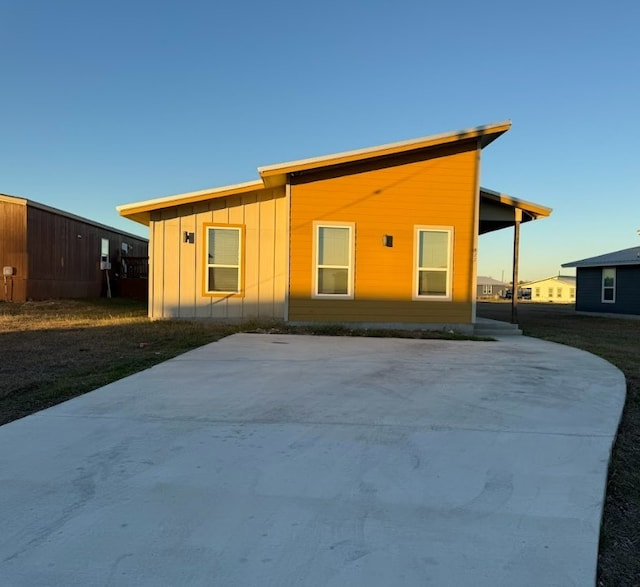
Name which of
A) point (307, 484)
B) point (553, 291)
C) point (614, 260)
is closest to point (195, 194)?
point (307, 484)

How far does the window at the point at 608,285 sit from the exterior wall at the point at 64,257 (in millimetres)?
21552

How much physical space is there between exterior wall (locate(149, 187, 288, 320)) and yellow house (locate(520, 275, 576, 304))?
54323 mm

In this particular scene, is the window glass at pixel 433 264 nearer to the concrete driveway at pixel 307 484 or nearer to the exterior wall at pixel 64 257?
the concrete driveway at pixel 307 484

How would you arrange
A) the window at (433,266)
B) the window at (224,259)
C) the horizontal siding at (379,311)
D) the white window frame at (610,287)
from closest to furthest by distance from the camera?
the horizontal siding at (379,311)
the window at (433,266)
the window at (224,259)
the white window frame at (610,287)

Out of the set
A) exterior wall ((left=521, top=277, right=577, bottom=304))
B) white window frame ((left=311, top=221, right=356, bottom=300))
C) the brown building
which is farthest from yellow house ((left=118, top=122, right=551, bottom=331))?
exterior wall ((left=521, top=277, right=577, bottom=304))

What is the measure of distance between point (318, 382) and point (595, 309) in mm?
20110

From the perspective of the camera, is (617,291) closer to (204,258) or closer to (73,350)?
(204,258)

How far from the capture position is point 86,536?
2.36 metres

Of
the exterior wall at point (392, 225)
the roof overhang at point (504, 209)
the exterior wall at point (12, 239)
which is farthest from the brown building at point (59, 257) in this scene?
the roof overhang at point (504, 209)

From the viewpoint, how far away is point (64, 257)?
18.9 m

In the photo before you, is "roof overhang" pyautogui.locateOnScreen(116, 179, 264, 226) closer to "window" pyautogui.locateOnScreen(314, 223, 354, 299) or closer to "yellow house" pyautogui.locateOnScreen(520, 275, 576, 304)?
"window" pyautogui.locateOnScreen(314, 223, 354, 299)

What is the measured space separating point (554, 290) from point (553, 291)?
6.8 inches

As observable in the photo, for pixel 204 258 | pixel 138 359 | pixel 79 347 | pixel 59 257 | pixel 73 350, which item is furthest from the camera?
pixel 59 257

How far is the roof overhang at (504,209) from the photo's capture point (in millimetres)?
11133
